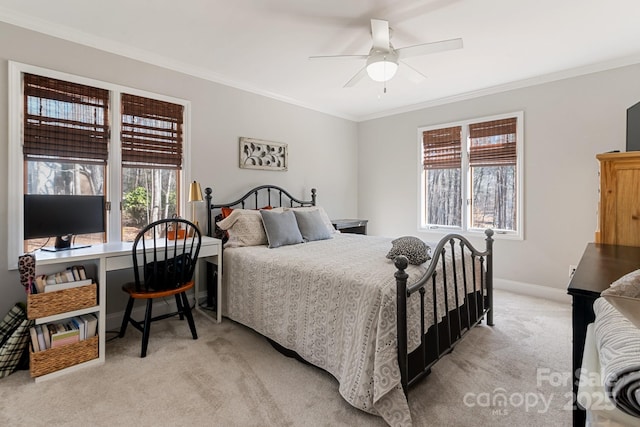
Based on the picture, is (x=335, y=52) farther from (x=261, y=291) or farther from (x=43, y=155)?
(x=43, y=155)

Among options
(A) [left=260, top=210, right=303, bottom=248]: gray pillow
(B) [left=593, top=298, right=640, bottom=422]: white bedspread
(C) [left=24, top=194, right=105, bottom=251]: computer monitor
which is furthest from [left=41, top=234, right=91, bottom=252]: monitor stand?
(B) [left=593, top=298, right=640, bottom=422]: white bedspread

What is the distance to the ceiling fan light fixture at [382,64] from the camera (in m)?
2.40

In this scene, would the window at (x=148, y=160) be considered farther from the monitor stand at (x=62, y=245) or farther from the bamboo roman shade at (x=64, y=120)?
the monitor stand at (x=62, y=245)

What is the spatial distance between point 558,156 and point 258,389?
12.7ft

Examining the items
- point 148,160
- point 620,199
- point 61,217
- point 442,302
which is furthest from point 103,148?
point 620,199

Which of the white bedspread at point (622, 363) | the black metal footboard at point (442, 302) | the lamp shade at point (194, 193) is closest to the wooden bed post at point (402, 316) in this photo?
the black metal footboard at point (442, 302)

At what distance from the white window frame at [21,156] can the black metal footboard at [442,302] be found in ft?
8.58

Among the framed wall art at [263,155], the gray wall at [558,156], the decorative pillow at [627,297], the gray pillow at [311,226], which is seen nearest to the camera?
the decorative pillow at [627,297]

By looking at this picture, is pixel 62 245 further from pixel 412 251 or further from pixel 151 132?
pixel 412 251

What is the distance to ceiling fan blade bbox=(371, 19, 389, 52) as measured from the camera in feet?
7.24

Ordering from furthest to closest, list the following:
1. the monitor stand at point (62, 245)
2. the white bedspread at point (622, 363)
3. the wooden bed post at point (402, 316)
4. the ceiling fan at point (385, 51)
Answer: the monitor stand at point (62, 245) → the ceiling fan at point (385, 51) → the wooden bed post at point (402, 316) → the white bedspread at point (622, 363)

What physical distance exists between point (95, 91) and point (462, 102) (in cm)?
423

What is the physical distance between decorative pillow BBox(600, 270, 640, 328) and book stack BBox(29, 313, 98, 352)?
287cm

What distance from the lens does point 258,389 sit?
75.7 inches
